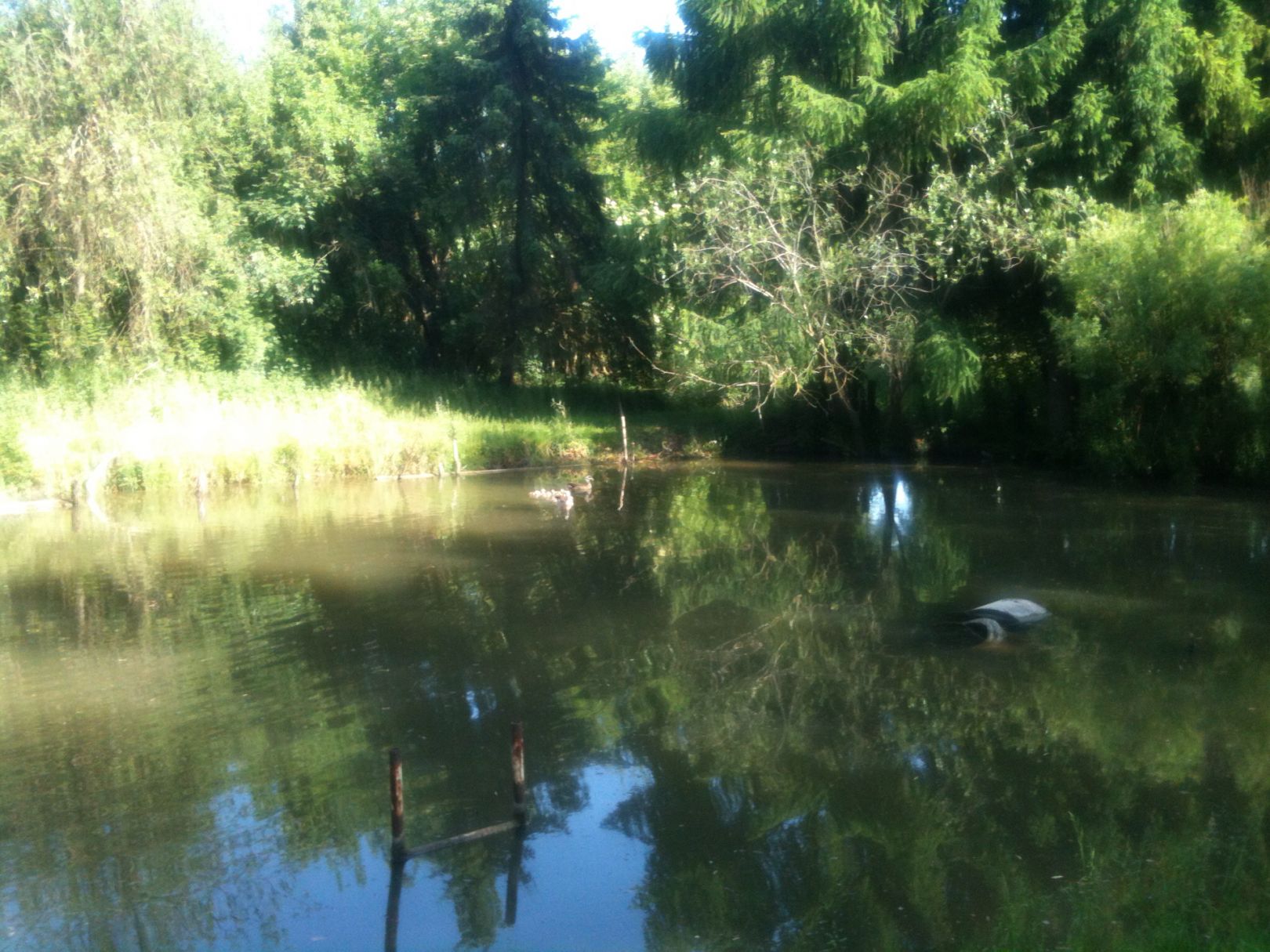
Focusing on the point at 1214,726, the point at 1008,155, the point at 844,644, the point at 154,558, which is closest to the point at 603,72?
the point at 1008,155

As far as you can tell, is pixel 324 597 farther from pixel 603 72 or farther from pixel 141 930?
pixel 603 72

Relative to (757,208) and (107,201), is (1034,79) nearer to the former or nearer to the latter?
(757,208)

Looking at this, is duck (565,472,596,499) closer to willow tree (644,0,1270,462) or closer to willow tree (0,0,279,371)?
willow tree (644,0,1270,462)

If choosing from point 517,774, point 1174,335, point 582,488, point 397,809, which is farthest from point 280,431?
point 397,809

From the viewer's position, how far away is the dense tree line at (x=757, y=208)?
65.0ft

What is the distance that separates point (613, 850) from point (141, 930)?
250 cm

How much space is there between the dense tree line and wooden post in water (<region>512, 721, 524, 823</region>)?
14.6 m

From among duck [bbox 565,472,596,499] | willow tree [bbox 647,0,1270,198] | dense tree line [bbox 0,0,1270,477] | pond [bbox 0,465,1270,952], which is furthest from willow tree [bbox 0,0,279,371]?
willow tree [bbox 647,0,1270,198]

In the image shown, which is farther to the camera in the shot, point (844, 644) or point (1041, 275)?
point (1041, 275)

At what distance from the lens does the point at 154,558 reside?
49.2 ft

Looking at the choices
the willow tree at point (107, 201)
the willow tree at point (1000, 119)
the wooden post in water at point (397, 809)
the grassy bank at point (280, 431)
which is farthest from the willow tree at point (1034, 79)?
the wooden post in water at point (397, 809)

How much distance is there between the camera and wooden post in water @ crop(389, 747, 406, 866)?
600 cm

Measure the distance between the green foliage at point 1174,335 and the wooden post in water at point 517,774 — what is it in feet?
47.6

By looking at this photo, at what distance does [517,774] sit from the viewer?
6609 mm
